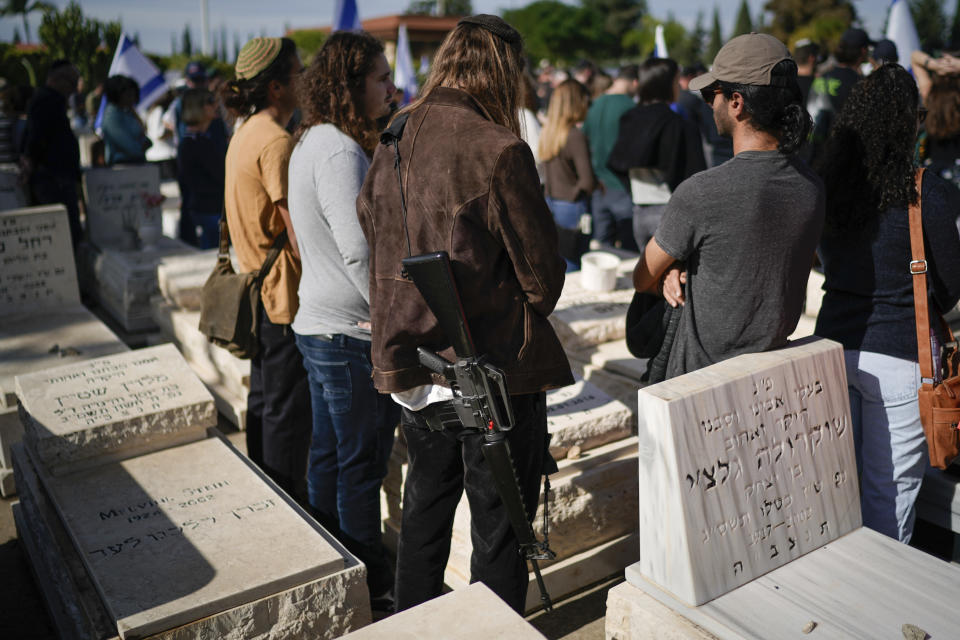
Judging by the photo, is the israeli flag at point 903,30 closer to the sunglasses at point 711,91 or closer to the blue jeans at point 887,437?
the blue jeans at point 887,437

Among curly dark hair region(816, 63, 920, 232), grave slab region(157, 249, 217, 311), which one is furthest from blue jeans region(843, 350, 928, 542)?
grave slab region(157, 249, 217, 311)

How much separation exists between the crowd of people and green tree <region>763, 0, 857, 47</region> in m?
45.3

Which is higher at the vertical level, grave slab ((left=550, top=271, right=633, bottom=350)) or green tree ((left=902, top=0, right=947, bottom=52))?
green tree ((left=902, top=0, right=947, bottom=52))

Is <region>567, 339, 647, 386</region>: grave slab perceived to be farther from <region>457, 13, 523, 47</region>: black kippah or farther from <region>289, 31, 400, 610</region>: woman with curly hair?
<region>457, 13, 523, 47</region>: black kippah

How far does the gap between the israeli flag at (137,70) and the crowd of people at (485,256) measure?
7870mm

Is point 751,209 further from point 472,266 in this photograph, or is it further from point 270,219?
point 270,219

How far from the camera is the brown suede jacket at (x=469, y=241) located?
2045 millimetres

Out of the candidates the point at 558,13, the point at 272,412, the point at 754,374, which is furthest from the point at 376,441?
the point at 558,13

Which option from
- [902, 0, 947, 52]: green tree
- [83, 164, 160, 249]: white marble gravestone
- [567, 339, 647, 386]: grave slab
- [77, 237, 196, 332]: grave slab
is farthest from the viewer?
[902, 0, 947, 52]: green tree

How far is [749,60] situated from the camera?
7.22 feet

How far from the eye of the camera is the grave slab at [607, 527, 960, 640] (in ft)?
6.86

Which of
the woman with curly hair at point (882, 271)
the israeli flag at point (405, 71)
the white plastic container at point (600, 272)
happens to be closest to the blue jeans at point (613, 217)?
the white plastic container at point (600, 272)

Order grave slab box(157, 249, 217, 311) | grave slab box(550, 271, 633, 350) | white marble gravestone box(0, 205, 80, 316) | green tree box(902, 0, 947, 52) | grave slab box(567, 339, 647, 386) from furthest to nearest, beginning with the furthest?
green tree box(902, 0, 947, 52) → grave slab box(157, 249, 217, 311) → white marble gravestone box(0, 205, 80, 316) → grave slab box(550, 271, 633, 350) → grave slab box(567, 339, 647, 386)

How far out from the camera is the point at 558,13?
2874 inches
